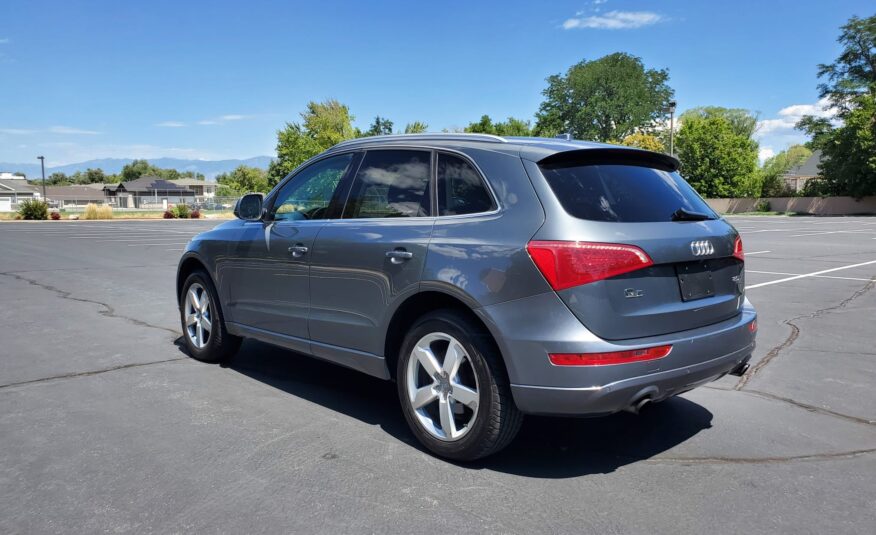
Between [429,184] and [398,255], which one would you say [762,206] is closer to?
[429,184]

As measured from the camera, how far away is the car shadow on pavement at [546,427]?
3.62 m

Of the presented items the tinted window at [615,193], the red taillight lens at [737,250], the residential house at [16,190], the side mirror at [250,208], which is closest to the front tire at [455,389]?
the tinted window at [615,193]

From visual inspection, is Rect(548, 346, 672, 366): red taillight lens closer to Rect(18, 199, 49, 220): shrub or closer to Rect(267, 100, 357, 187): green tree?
Rect(18, 199, 49, 220): shrub

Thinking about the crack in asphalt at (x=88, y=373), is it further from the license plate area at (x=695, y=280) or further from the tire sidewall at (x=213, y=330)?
the license plate area at (x=695, y=280)

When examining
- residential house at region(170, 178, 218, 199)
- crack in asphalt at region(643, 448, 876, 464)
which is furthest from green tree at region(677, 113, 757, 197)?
residential house at region(170, 178, 218, 199)

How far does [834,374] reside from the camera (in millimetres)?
5457

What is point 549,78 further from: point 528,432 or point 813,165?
point 528,432

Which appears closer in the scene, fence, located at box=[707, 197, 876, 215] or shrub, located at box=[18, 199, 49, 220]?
shrub, located at box=[18, 199, 49, 220]

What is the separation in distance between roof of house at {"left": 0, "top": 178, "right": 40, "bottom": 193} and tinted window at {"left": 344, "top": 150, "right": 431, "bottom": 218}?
123 m

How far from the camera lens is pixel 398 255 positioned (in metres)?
3.78

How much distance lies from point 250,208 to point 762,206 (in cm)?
6371

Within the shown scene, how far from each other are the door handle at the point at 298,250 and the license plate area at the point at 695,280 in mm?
2430

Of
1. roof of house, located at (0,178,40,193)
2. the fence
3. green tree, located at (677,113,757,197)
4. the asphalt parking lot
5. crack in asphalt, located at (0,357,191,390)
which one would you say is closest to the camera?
the asphalt parking lot

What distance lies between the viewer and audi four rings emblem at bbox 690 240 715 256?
345 centimetres
